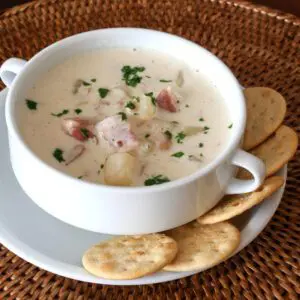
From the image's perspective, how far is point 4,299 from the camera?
4.72 ft

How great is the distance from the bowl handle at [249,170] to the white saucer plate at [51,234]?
9cm

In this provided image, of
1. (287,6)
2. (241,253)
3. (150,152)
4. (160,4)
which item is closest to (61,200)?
(150,152)

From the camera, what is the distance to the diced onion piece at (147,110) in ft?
5.04

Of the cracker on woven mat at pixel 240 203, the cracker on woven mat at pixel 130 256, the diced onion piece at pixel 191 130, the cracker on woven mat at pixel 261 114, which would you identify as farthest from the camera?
the cracker on woven mat at pixel 261 114

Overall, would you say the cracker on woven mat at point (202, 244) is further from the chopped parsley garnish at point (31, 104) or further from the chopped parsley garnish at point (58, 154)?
the chopped parsley garnish at point (31, 104)

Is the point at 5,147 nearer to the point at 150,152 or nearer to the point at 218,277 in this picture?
the point at 150,152

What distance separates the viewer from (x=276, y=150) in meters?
1.56

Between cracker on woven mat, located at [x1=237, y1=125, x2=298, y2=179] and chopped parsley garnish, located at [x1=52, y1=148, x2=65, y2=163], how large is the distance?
44cm

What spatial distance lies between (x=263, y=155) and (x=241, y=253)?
249 mm

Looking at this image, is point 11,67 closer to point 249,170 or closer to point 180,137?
point 180,137

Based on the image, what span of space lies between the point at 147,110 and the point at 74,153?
0.74 ft

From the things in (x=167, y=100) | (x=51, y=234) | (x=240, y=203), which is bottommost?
(x=51, y=234)

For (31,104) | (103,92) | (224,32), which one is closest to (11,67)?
(31,104)

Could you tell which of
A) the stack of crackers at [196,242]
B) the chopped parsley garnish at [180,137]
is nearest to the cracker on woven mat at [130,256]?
the stack of crackers at [196,242]
